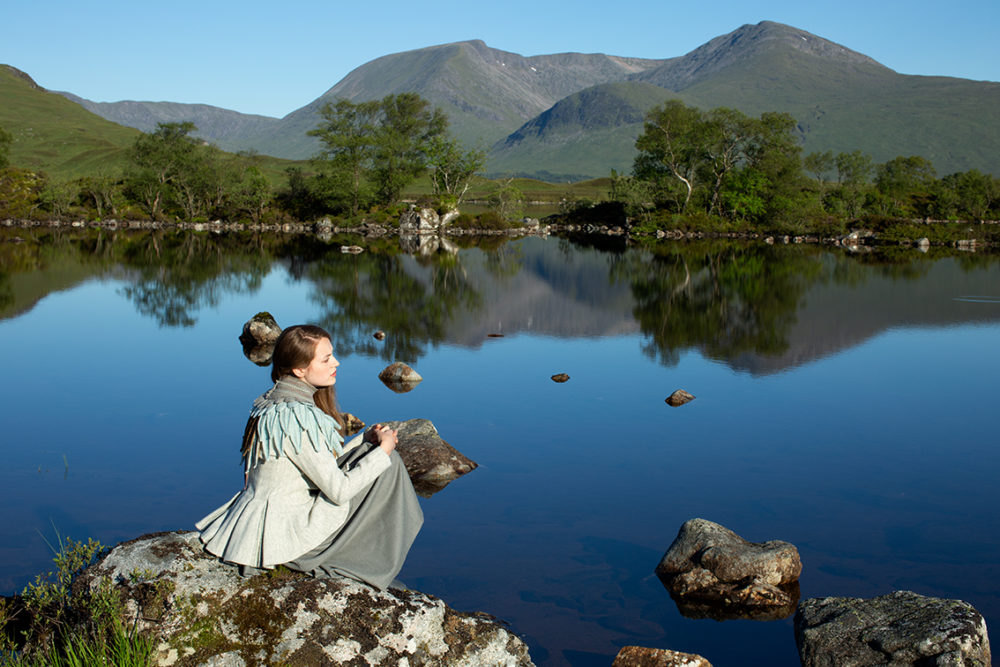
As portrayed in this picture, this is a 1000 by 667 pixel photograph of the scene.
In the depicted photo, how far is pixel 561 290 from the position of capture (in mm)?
Result: 39531

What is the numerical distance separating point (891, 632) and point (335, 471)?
5123 mm

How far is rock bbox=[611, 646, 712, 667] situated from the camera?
694cm

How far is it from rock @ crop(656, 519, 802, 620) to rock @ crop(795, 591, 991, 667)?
91cm

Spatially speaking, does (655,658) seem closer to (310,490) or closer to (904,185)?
(310,490)

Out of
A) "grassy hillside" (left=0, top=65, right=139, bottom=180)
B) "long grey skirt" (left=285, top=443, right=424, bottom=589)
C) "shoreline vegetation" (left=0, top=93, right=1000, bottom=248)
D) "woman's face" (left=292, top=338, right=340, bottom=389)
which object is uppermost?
"grassy hillside" (left=0, top=65, right=139, bottom=180)

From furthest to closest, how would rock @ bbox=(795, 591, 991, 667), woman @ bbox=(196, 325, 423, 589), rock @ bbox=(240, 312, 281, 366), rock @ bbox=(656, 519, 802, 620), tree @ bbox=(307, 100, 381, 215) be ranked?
tree @ bbox=(307, 100, 381, 215) < rock @ bbox=(240, 312, 281, 366) < rock @ bbox=(656, 519, 802, 620) < rock @ bbox=(795, 591, 991, 667) < woman @ bbox=(196, 325, 423, 589)

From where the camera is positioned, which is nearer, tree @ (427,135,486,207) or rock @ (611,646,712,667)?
rock @ (611,646,712,667)

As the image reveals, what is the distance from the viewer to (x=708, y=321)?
2894cm

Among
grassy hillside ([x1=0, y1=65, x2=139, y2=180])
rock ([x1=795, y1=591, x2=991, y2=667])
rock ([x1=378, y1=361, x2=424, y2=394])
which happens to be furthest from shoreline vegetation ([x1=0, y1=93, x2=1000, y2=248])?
rock ([x1=795, y1=591, x2=991, y2=667])

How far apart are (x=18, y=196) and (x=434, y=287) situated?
8210cm

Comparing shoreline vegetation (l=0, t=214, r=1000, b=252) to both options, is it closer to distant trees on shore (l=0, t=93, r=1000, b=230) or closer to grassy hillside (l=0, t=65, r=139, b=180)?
distant trees on shore (l=0, t=93, r=1000, b=230)

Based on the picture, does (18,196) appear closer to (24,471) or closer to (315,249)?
(315,249)

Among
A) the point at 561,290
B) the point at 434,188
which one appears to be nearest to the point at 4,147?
the point at 434,188

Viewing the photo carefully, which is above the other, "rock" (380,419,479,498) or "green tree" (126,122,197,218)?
"green tree" (126,122,197,218)
